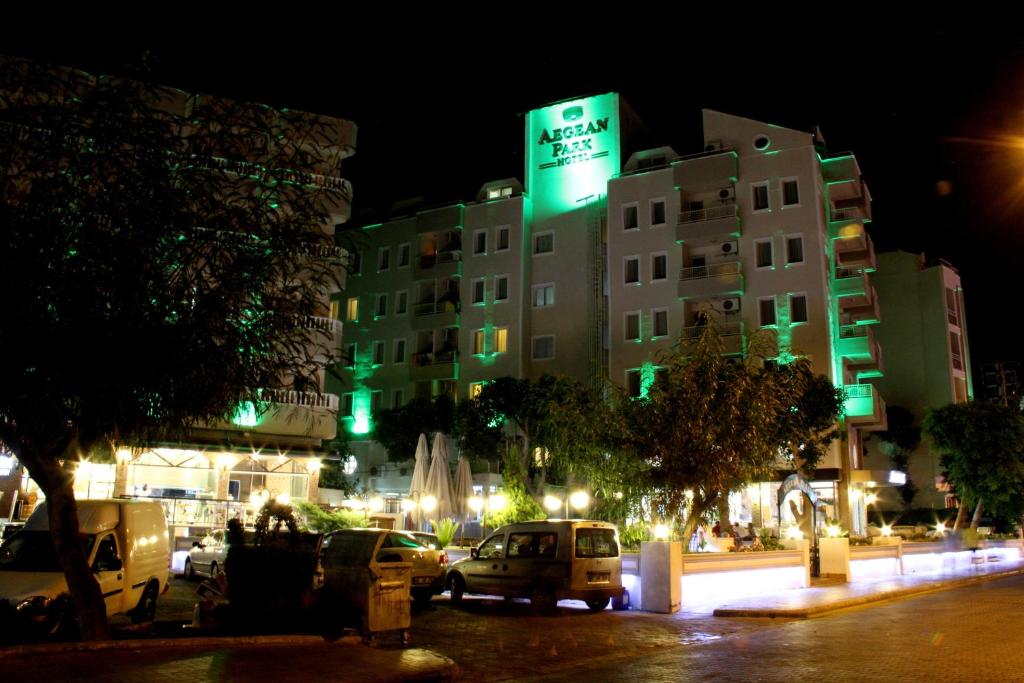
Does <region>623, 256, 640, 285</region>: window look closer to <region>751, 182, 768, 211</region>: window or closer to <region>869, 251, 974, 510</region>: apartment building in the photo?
<region>751, 182, 768, 211</region>: window

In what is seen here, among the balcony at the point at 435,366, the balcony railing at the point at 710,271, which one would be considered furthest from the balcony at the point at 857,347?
the balcony at the point at 435,366

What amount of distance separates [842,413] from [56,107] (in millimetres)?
36164

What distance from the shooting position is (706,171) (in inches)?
1773

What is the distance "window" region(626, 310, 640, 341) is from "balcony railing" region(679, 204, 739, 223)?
18.2ft

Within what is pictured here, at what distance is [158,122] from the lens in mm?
10281

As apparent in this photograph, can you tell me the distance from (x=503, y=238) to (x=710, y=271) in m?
13.2

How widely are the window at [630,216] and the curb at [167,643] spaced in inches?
1485

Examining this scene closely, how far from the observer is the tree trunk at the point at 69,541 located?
10516mm

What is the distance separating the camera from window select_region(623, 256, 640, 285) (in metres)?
46.5

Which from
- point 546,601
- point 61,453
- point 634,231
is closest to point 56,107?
point 61,453

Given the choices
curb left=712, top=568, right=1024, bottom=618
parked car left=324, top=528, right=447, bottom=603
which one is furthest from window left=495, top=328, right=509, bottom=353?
parked car left=324, top=528, right=447, bottom=603

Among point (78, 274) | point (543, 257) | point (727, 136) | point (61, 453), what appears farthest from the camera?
point (543, 257)

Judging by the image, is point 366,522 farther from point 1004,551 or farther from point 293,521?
point 1004,551

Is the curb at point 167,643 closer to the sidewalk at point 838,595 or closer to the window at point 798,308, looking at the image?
the sidewalk at point 838,595
